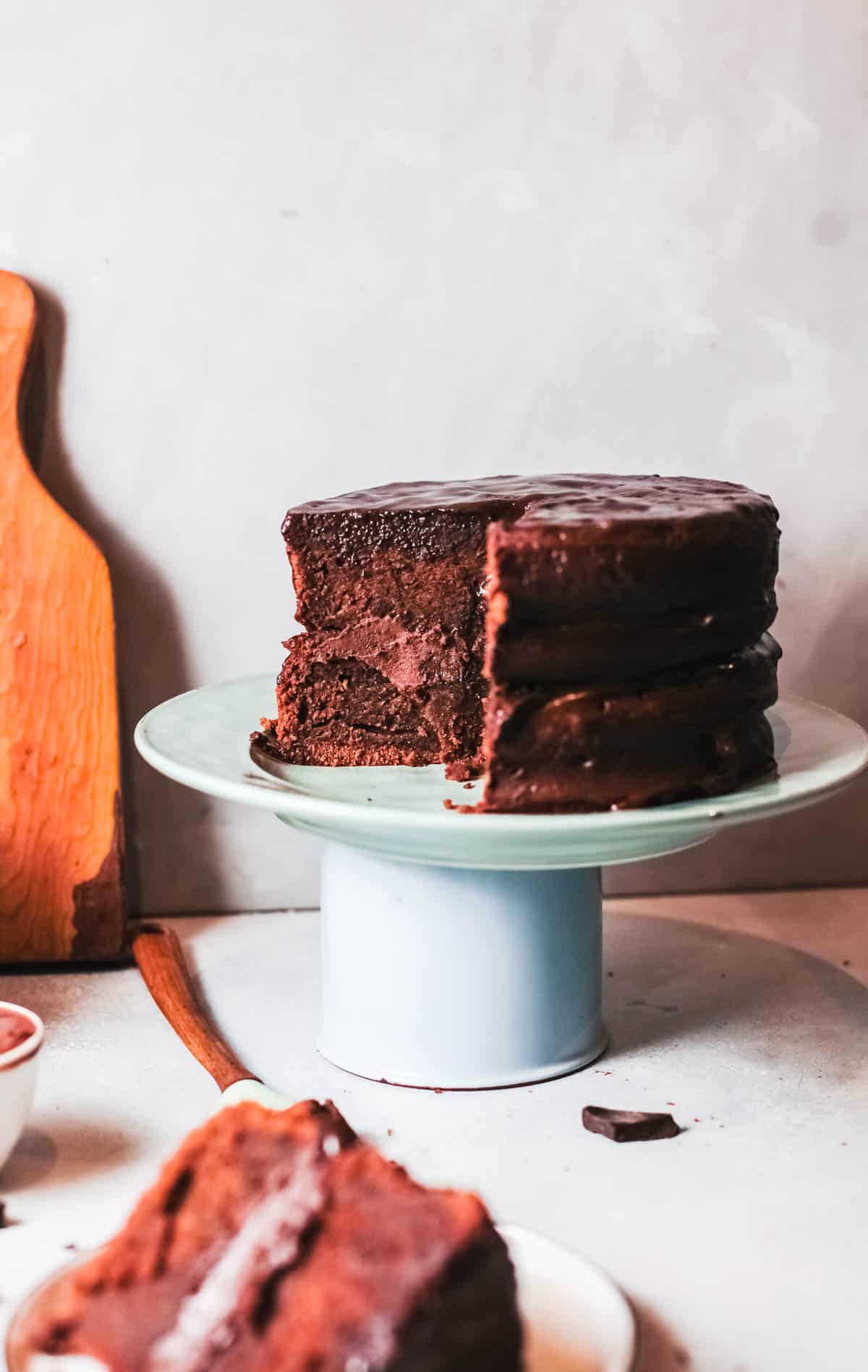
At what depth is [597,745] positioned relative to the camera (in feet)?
5.16

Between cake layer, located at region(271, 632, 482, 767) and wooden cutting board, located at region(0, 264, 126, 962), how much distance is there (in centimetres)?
36

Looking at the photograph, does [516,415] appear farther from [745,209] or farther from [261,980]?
[261,980]

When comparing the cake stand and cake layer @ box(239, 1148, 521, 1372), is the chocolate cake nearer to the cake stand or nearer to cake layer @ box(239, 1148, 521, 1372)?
cake layer @ box(239, 1148, 521, 1372)

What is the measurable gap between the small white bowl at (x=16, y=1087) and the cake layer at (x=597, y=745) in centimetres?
53

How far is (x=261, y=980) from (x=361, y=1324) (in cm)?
112

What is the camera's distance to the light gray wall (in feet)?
7.05

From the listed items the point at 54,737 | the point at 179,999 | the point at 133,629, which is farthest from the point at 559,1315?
the point at 133,629

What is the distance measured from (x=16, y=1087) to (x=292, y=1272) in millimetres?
495

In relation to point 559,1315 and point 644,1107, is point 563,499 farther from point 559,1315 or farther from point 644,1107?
point 559,1315

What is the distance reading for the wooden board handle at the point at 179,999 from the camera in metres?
1.71

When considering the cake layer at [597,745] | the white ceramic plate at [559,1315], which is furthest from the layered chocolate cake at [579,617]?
the white ceramic plate at [559,1315]

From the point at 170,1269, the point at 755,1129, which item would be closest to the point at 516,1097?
the point at 755,1129

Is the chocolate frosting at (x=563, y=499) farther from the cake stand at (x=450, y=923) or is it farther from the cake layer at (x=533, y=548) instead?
the cake stand at (x=450, y=923)

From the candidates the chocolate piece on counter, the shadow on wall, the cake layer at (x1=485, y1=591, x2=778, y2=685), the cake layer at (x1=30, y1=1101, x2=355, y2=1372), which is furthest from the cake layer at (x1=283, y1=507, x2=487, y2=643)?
the cake layer at (x1=30, y1=1101, x2=355, y2=1372)
